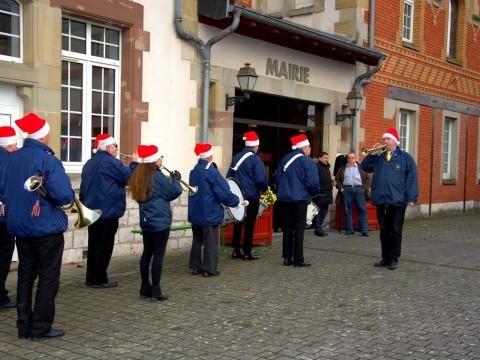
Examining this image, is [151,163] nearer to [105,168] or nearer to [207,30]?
[105,168]

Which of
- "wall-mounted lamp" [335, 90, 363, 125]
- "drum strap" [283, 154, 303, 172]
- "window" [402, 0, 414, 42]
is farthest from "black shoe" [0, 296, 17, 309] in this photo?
"window" [402, 0, 414, 42]

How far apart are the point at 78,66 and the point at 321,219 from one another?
5.93 meters

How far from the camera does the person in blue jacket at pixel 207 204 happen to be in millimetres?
7898

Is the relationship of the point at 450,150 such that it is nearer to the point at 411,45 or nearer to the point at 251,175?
the point at 411,45

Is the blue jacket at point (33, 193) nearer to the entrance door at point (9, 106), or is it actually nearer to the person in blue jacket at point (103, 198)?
the person in blue jacket at point (103, 198)

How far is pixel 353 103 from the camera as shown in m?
13.8

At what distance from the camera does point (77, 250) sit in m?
8.73

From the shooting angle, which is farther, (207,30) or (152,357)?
(207,30)

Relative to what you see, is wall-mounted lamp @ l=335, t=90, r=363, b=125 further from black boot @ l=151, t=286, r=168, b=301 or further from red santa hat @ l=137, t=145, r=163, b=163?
black boot @ l=151, t=286, r=168, b=301

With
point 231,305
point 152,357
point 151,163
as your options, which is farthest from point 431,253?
point 152,357

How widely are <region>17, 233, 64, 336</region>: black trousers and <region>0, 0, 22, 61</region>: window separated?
3.73 m

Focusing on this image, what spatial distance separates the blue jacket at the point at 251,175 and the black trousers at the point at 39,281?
419 centimetres

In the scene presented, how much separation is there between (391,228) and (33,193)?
5361 mm

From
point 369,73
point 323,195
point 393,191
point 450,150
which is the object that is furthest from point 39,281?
point 450,150
